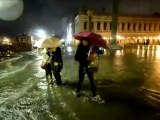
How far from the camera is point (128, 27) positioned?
81000 millimetres

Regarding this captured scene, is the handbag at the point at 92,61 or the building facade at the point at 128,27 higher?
the building facade at the point at 128,27

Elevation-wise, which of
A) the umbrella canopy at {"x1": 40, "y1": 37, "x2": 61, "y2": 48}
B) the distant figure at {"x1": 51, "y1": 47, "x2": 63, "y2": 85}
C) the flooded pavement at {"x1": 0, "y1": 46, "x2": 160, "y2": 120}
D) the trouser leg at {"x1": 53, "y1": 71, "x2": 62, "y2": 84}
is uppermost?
the umbrella canopy at {"x1": 40, "y1": 37, "x2": 61, "y2": 48}

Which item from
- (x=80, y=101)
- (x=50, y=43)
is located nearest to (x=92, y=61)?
(x=80, y=101)

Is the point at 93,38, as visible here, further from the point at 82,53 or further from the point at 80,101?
the point at 80,101

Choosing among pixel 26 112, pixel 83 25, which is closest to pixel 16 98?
pixel 26 112

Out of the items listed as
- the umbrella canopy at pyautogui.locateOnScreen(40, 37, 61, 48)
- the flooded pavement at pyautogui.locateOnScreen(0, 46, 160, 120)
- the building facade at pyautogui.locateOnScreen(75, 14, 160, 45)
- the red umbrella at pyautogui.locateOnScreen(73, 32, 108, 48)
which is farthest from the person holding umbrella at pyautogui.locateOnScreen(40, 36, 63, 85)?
the building facade at pyautogui.locateOnScreen(75, 14, 160, 45)

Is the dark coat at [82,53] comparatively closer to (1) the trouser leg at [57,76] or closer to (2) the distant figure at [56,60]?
(2) the distant figure at [56,60]

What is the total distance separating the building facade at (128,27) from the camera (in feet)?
250

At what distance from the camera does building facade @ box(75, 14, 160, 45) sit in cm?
7622

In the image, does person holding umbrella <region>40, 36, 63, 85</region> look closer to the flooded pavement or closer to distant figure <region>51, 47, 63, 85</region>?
distant figure <region>51, 47, 63, 85</region>

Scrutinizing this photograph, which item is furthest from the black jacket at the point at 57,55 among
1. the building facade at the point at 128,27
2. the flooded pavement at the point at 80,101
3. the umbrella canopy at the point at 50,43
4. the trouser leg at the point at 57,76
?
the building facade at the point at 128,27

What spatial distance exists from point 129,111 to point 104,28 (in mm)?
71917

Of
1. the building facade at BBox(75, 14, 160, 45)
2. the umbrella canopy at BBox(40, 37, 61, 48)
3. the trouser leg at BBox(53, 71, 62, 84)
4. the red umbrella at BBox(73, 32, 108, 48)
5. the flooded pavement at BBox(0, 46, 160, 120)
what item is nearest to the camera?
the flooded pavement at BBox(0, 46, 160, 120)

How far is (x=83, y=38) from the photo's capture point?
8070mm
